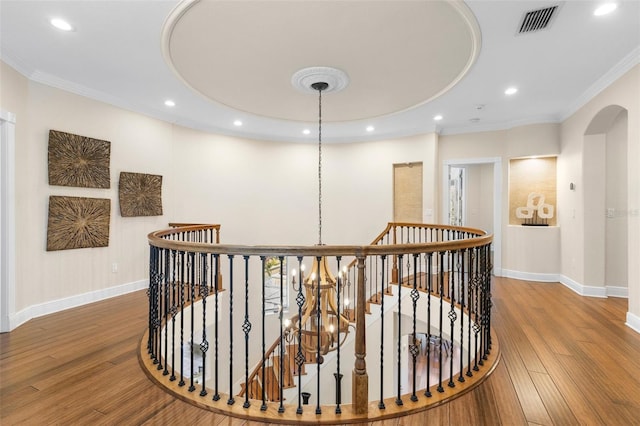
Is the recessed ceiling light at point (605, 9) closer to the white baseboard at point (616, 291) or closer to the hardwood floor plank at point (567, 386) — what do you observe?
the hardwood floor plank at point (567, 386)

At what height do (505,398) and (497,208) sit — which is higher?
(497,208)

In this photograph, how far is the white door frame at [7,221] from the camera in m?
3.45

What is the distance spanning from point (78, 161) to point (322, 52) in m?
3.67

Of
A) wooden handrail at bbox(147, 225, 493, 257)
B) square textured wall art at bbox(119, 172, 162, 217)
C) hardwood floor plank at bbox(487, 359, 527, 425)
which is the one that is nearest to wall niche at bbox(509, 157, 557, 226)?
hardwood floor plank at bbox(487, 359, 527, 425)

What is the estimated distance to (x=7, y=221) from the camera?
3.49m

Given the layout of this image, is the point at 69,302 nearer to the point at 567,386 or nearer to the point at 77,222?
the point at 77,222

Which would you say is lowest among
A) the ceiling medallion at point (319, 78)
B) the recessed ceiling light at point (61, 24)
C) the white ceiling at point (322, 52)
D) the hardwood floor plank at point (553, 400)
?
the hardwood floor plank at point (553, 400)

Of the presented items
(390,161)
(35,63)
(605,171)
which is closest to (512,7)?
(605,171)

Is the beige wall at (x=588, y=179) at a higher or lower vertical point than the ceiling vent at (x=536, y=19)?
lower

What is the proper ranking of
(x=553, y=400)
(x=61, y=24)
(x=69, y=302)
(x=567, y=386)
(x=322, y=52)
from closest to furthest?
(x=553, y=400)
(x=567, y=386)
(x=61, y=24)
(x=322, y=52)
(x=69, y=302)

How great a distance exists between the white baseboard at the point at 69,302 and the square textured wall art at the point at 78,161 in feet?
5.14

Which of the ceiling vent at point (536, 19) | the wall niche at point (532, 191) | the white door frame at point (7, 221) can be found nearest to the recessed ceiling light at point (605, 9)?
the ceiling vent at point (536, 19)

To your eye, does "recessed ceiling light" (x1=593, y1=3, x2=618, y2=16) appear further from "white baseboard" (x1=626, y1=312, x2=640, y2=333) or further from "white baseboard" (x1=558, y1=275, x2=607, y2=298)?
"white baseboard" (x1=558, y1=275, x2=607, y2=298)

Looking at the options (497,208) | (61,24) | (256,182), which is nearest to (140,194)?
(256,182)
